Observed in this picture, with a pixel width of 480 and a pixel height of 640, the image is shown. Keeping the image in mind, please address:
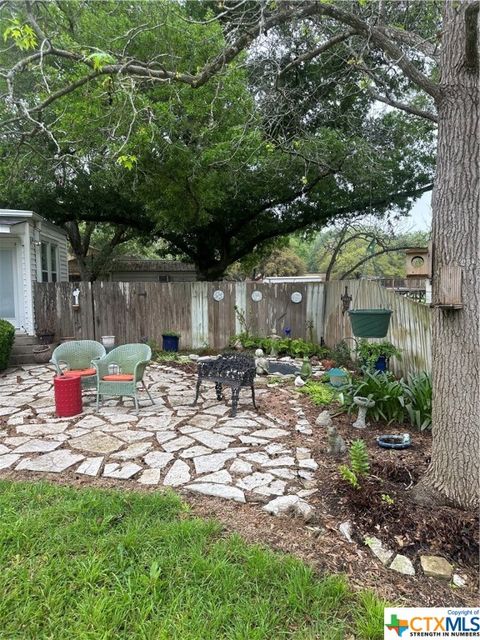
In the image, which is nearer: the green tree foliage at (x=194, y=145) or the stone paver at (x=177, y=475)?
the stone paver at (x=177, y=475)

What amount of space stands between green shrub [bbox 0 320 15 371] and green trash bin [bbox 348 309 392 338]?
19.8ft

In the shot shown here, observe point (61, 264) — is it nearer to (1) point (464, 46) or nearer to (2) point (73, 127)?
(2) point (73, 127)

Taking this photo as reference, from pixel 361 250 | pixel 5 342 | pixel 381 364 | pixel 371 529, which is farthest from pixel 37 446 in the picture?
pixel 361 250

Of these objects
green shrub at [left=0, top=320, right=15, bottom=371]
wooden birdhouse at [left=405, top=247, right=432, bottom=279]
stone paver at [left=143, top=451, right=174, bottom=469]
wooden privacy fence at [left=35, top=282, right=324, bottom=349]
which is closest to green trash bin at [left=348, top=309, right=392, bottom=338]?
wooden birdhouse at [left=405, top=247, right=432, bottom=279]

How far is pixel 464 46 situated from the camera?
228cm

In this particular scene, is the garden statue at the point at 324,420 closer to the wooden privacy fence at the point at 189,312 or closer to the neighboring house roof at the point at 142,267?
the wooden privacy fence at the point at 189,312

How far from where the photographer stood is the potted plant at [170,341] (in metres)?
9.05

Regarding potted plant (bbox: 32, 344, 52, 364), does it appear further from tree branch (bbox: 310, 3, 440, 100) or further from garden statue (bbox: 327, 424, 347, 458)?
tree branch (bbox: 310, 3, 440, 100)

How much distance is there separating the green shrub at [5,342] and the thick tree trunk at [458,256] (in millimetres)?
7008

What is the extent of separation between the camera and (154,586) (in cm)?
194

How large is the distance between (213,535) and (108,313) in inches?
307

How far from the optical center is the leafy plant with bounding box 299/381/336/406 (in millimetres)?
5070

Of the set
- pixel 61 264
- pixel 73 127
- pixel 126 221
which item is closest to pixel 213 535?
pixel 73 127

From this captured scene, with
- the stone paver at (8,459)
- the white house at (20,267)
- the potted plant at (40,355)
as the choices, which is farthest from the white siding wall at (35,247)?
the stone paver at (8,459)
